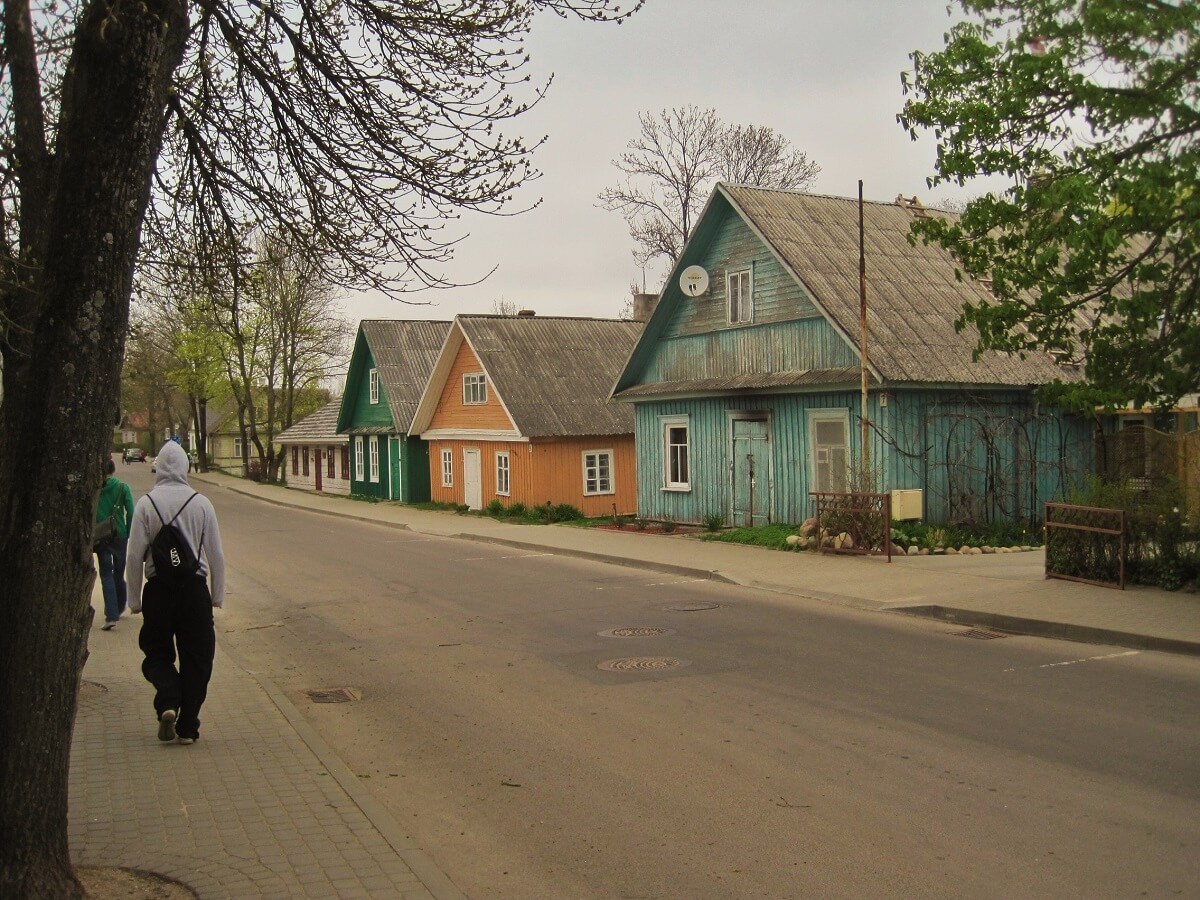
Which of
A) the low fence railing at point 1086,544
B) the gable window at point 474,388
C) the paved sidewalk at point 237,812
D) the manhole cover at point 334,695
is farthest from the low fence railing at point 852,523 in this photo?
the gable window at point 474,388

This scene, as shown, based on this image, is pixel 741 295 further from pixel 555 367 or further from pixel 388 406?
pixel 388 406

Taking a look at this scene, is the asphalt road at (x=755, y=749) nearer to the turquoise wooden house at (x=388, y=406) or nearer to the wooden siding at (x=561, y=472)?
the wooden siding at (x=561, y=472)

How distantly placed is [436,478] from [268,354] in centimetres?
2434

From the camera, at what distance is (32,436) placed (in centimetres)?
455

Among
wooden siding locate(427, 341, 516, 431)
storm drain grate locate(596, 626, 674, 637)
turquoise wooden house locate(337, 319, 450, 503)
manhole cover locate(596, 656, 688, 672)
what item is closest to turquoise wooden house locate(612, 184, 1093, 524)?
storm drain grate locate(596, 626, 674, 637)

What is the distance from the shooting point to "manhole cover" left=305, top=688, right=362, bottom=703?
9055 mm

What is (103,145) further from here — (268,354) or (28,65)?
(268,354)

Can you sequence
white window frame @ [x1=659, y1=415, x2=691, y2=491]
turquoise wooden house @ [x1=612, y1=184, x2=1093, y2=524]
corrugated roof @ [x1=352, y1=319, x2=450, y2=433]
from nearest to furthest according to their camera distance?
1. turquoise wooden house @ [x1=612, y1=184, x2=1093, y2=524]
2. white window frame @ [x1=659, y1=415, x2=691, y2=491]
3. corrugated roof @ [x1=352, y1=319, x2=450, y2=433]

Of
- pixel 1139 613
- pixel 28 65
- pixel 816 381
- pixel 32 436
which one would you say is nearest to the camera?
pixel 32 436

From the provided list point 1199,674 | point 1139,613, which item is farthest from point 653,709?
point 1139,613

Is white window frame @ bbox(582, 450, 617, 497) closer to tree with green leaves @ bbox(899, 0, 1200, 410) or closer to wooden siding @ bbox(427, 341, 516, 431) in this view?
wooden siding @ bbox(427, 341, 516, 431)

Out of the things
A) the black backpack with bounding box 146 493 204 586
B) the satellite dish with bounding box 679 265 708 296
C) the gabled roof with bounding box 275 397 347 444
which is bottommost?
the black backpack with bounding box 146 493 204 586

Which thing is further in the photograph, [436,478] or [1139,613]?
[436,478]

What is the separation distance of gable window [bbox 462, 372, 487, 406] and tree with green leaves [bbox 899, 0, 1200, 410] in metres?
23.1
